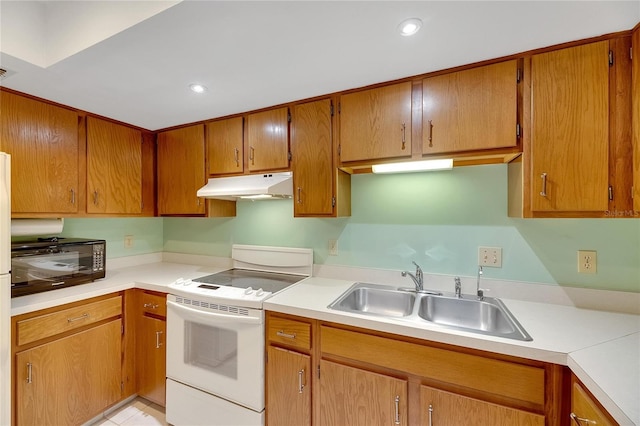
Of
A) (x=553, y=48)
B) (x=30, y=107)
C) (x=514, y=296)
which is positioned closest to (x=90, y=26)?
(x=30, y=107)

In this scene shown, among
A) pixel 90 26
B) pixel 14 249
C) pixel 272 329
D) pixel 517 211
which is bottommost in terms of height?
pixel 272 329

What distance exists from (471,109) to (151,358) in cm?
258

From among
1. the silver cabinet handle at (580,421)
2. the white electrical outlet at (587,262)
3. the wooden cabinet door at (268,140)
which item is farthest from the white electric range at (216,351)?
the white electrical outlet at (587,262)

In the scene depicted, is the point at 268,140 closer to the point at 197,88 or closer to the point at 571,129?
the point at 197,88

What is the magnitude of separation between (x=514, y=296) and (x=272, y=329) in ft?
4.53

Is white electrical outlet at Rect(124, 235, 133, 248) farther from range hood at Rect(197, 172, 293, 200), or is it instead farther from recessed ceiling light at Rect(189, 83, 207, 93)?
recessed ceiling light at Rect(189, 83, 207, 93)

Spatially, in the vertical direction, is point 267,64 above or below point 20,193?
above

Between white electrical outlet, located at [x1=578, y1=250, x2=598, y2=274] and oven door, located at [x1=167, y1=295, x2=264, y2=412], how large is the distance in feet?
5.65

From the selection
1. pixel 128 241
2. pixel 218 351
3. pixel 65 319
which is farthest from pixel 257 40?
pixel 128 241

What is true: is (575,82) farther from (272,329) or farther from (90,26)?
(90,26)

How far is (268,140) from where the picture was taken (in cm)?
189

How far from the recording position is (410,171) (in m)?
1.75

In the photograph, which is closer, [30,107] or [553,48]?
[553,48]

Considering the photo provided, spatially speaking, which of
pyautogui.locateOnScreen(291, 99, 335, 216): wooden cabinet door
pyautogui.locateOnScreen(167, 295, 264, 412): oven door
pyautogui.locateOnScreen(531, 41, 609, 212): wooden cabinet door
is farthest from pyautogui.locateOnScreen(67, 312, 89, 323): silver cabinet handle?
Answer: pyautogui.locateOnScreen(531, 41, 609, 212): wooden cabinet door
